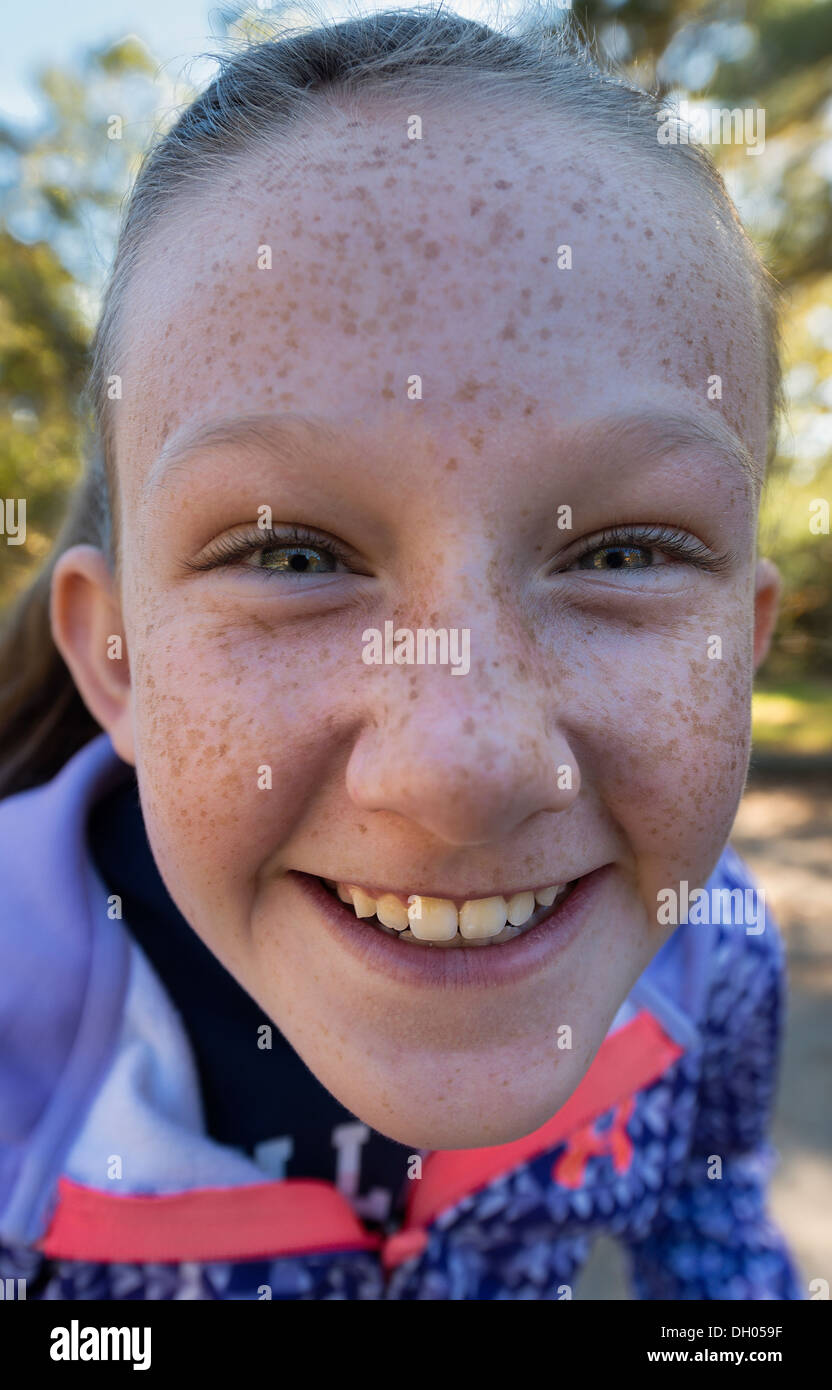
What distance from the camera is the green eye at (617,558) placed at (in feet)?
2.41

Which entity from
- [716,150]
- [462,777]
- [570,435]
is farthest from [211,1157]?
[716,150]

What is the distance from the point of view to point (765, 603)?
1.07 metres

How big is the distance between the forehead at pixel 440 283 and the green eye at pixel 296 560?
114mm

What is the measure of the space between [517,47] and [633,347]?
1.34 ft

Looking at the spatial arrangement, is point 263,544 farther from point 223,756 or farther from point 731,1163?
point 731,1163

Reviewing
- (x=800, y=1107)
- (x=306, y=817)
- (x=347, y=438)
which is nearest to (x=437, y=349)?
(x=347, y=438)

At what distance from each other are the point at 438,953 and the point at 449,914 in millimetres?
50

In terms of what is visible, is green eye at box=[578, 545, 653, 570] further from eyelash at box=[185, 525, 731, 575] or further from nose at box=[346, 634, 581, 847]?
nose at box=[346, 634, 581, 847]

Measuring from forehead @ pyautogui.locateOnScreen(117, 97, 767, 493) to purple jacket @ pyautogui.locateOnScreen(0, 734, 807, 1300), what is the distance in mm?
564

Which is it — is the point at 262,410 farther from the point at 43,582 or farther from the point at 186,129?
the point at 43,582

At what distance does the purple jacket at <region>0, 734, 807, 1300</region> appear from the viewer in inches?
37.4

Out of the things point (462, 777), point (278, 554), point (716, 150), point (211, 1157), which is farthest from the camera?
point (716, 150)

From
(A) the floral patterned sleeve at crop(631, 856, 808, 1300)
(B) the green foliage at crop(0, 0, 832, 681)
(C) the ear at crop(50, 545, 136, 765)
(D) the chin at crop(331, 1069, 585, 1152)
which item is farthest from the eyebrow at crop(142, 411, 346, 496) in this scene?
(B) the green foliage at crop(0, 0, 832, 681)

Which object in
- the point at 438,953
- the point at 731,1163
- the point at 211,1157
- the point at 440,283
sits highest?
the point at 440,283
